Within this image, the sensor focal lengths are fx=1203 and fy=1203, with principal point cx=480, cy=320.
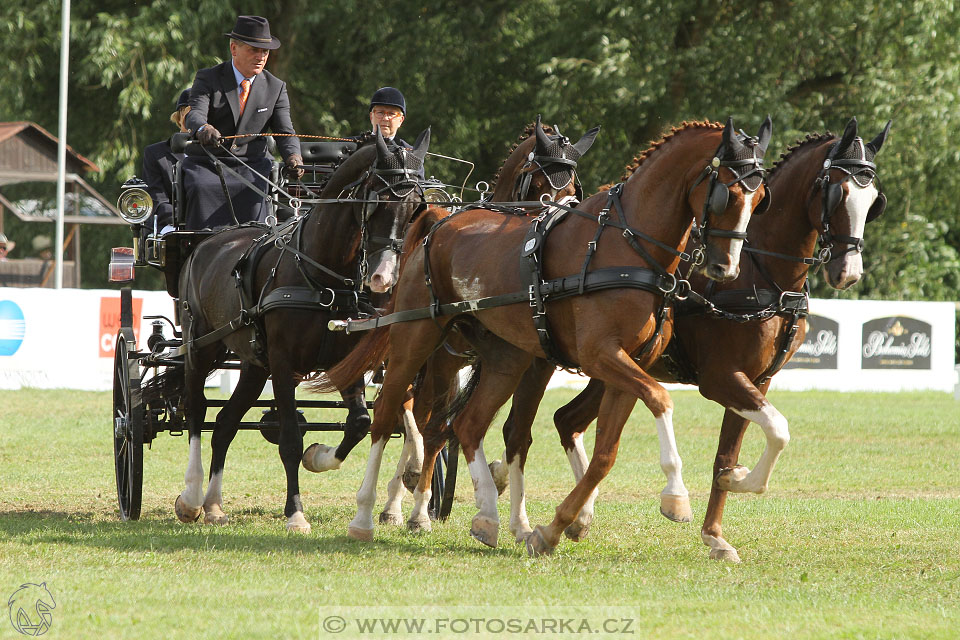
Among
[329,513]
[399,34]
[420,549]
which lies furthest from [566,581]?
[399,34]

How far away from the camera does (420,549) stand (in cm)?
641

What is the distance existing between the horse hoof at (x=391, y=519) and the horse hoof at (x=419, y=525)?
Answer: 0.25 meters

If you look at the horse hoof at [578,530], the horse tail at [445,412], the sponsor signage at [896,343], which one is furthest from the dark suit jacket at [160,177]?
the sponsor signage at [896,343]

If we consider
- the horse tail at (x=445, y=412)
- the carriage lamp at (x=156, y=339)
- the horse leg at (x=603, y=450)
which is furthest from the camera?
the carriage lamp at (x=156, y=339)

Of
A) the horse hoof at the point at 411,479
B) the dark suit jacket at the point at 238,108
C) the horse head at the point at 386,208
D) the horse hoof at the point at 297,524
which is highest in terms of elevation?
the dark suit jacket at the point at 238,108

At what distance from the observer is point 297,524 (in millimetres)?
6914

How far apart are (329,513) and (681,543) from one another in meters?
2.50

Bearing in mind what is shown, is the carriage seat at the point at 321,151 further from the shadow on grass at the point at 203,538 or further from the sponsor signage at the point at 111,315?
the sponsor signage at the point at 111,315

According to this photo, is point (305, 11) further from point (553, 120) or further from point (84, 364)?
point (84, 364)

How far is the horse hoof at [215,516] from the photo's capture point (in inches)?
295

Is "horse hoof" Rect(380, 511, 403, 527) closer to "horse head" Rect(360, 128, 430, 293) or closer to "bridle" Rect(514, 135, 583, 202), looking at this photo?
"horse head" Rect(360, 128, 430, 293)

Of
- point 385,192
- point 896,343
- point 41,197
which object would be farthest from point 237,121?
point 41,197

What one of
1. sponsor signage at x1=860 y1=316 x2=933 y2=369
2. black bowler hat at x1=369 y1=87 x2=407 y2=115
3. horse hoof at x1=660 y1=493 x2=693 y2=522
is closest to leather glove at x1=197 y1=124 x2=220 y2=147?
black bowler hat at x1=369 y1=87 x2=407 y2=115

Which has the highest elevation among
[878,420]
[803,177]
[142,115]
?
[142,115]
